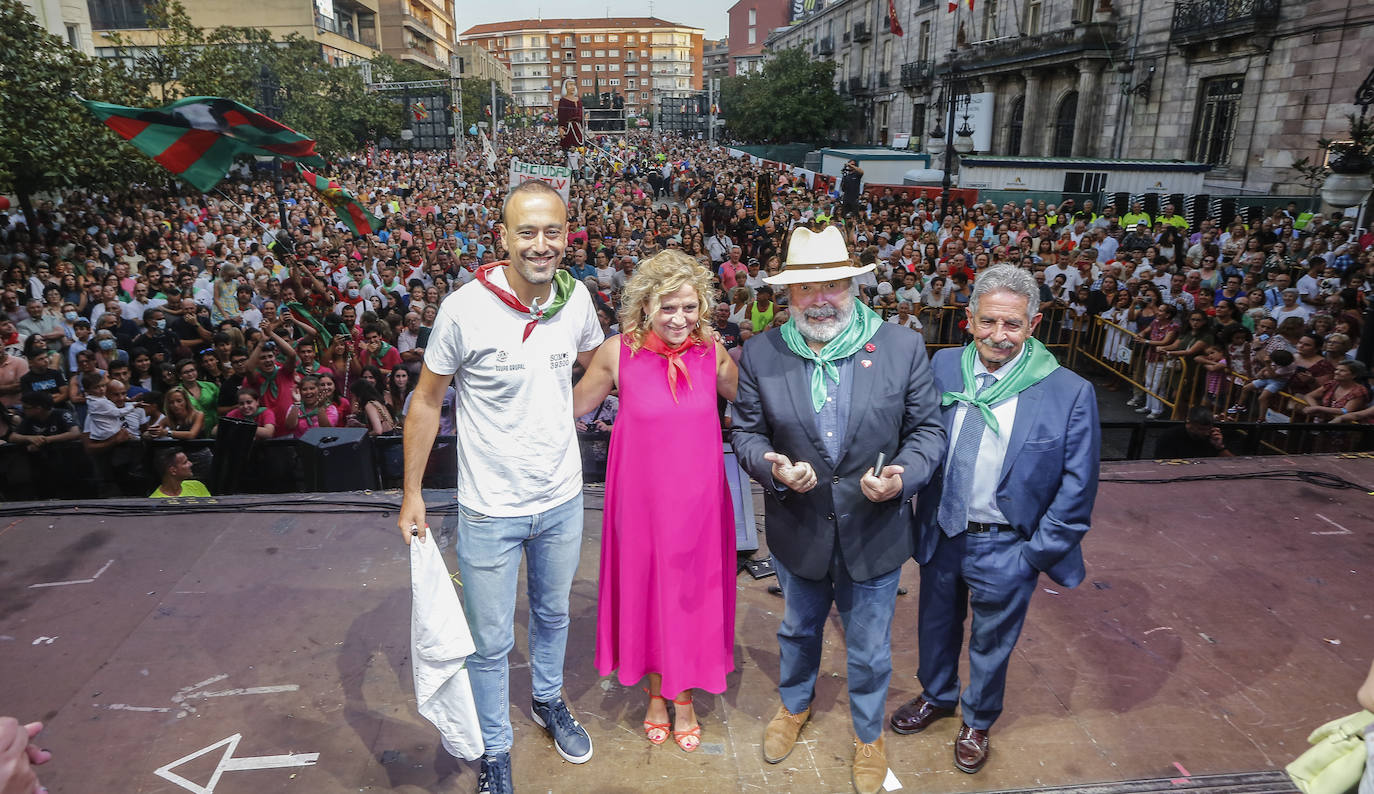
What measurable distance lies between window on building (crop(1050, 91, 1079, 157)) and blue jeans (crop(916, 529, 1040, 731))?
32.1 m

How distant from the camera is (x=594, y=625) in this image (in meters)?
4.07

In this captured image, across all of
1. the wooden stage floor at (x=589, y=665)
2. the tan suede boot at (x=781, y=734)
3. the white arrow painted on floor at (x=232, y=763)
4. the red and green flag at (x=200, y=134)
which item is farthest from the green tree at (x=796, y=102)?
the white arrow painted on floor at (x=232, y=763)

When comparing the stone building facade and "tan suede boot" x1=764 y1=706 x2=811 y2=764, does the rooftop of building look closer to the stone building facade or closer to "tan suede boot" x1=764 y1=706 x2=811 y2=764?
the stone building facade

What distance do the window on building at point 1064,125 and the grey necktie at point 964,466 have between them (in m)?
32.1

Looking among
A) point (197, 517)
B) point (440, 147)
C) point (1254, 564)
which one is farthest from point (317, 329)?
point (440, 147)

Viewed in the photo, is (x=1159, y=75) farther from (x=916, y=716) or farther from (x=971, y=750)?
(x=971, y=750)

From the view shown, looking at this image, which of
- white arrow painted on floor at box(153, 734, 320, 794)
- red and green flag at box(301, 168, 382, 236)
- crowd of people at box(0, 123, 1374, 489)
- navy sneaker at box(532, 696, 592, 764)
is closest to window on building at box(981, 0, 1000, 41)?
crowd of people at box(0, 123, 1374, 489)

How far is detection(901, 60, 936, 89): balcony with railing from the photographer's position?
41.4m

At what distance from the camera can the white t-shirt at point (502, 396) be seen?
267 cm

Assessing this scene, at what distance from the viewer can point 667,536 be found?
2.98 metres

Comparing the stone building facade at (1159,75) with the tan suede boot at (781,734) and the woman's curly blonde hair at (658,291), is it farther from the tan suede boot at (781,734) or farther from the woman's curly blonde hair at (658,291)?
the tan suede boot at (781,734)

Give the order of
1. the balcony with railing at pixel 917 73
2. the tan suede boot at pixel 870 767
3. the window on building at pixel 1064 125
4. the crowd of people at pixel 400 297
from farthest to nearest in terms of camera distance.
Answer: the balcony with railing at pixel 917 73, the window on building at pixel 1064 125, the crowd of people at pixel 400 297, the tan suede boot at pixel 870 767

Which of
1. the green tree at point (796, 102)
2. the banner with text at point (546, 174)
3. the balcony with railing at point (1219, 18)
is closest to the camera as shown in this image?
the banner with text at point (546, 174)

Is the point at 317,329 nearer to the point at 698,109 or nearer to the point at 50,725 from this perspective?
the point at 50,725
